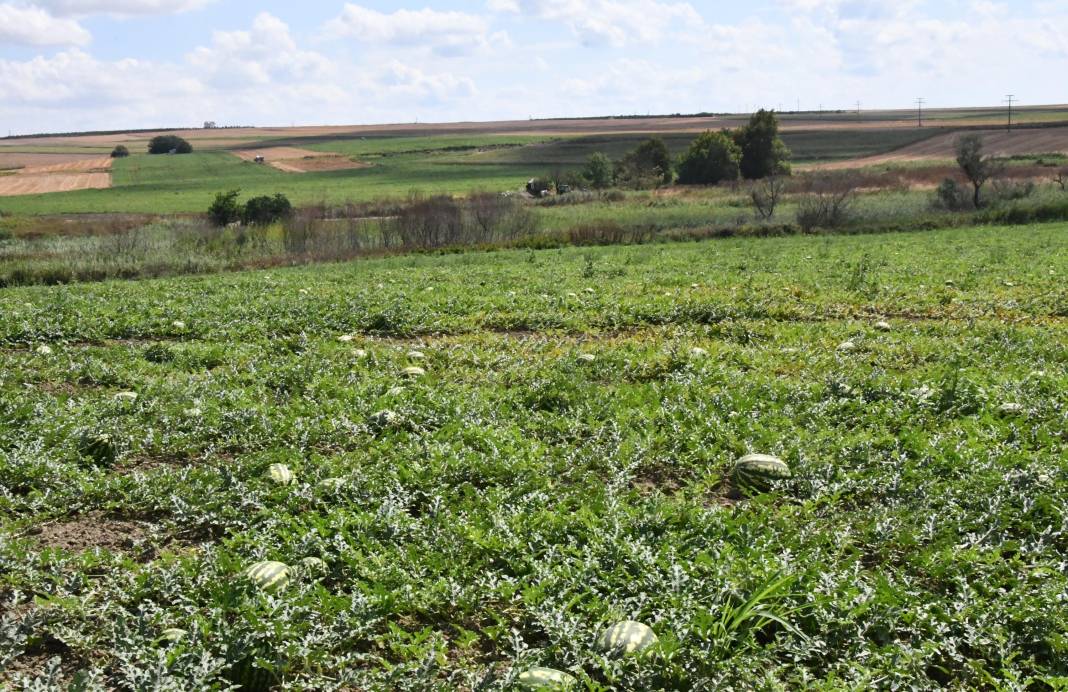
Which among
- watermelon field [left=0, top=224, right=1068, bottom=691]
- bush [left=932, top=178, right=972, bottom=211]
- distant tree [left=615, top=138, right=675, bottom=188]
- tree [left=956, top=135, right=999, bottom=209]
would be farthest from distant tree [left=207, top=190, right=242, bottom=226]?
watermelon field [left=0, top=224, right=1068, bottom=691]

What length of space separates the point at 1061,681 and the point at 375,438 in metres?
4.43

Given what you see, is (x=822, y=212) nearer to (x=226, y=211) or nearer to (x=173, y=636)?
(x=173, y=636)

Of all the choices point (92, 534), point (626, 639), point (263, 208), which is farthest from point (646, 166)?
point (626, 639)

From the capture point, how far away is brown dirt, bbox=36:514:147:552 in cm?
442

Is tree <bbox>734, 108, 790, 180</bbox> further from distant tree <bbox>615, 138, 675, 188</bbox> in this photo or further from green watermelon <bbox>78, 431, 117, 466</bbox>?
green watermelon <bbox>78, 431, 117, 466</bbox>

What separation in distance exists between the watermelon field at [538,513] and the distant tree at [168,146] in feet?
447

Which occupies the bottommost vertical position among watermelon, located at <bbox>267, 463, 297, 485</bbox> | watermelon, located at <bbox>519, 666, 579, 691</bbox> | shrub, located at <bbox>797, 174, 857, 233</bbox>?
watermelon, located at <bbox>519, 666, 579, 691</bbox>


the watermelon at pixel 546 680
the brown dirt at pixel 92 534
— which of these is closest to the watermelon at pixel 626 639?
the watermelon at pixel 546 680

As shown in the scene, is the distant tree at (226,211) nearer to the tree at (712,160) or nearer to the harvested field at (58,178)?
the harvested field at (58,178)

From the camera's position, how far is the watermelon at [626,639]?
10.9ft

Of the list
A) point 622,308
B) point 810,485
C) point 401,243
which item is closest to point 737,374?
point 810,485

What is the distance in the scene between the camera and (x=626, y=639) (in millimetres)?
3357

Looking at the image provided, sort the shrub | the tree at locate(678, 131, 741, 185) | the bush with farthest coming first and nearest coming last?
the tree at locate(678, 131, 741, 185), the bush, the shrub

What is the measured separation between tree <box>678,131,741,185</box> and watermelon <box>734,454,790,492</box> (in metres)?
76.4
